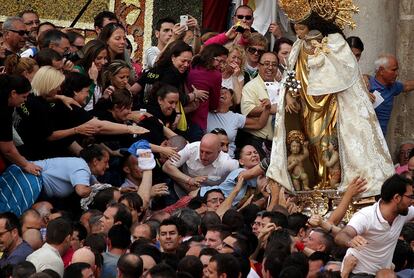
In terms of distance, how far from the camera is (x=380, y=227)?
15320 millimetres

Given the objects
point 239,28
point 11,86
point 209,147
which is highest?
point 11,86

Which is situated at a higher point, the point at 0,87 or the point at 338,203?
the point at 0,87

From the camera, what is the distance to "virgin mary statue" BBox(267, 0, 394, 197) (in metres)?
18.6

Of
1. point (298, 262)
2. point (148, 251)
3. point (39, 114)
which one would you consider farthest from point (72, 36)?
point (298, 262)

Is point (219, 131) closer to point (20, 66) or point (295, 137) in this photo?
point (295, 137)

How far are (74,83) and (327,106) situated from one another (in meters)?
2.56

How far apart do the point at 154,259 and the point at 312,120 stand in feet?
14.6

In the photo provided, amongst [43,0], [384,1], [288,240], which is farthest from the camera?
Answer: [43,0]

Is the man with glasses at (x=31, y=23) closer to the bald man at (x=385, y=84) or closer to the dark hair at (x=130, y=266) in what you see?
the bald man at (x=385, y=84)

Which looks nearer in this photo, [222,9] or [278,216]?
[278,216]

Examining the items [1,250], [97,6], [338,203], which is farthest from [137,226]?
[97,6]

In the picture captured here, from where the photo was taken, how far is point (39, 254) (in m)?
14.8

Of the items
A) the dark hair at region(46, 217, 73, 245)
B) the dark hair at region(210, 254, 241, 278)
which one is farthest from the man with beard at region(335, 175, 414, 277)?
the dark hair at region(46, 217, 73, 245)

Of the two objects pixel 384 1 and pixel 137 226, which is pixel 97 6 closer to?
pixel 384 1
